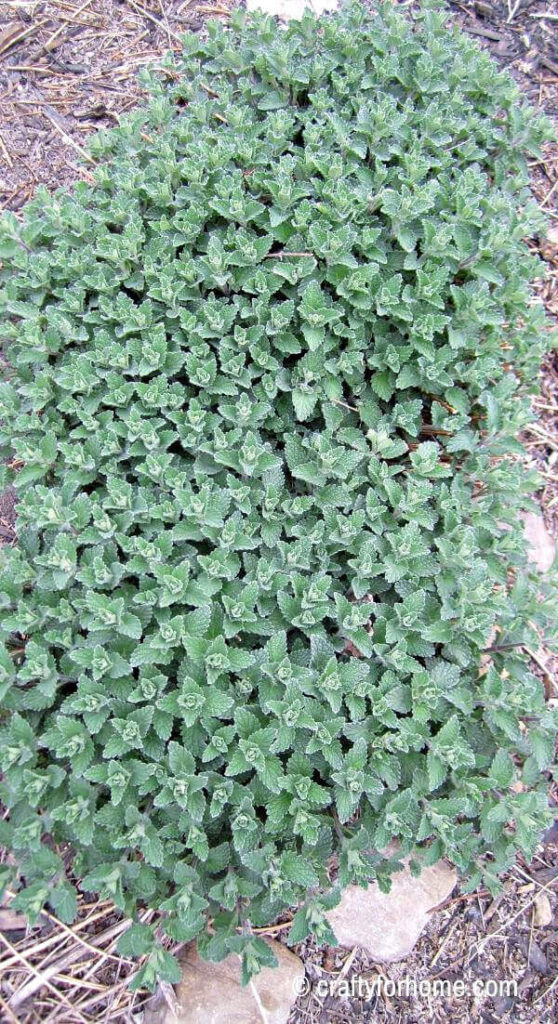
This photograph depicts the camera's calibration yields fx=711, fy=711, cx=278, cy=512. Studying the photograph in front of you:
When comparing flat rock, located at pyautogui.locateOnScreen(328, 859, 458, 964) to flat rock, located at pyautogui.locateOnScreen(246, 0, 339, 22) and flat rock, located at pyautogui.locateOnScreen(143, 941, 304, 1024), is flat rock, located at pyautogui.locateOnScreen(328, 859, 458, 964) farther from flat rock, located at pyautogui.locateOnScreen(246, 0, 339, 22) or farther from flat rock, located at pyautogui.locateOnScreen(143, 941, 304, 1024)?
flat rock, located at pyautogui.locateOnScreen(246, 0, 339, 22)

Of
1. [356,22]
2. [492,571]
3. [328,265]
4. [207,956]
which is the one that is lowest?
[207,956]

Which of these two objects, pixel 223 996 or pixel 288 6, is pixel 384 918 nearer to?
pixel 223 996

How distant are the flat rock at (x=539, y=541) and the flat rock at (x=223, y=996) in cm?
255

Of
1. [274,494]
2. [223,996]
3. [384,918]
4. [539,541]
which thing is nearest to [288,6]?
[274,494]

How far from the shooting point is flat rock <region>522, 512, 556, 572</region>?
425cm

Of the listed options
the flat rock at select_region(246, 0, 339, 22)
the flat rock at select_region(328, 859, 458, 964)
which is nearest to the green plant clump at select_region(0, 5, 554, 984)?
the flat rock at select_region(328, 859, 458, 964)

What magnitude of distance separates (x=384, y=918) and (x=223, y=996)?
787 mm

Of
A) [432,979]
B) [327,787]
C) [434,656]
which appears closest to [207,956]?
[327,787]

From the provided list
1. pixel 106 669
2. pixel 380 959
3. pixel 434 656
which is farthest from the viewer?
pixel 434 656

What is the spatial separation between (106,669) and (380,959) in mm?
1841

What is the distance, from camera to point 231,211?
3770 millimetres

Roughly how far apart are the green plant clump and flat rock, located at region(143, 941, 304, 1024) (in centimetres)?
27

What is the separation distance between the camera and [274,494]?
11.1 ft

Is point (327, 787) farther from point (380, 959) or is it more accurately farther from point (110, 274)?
point (110, 274)
